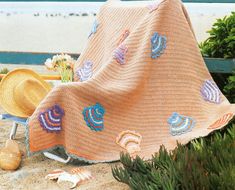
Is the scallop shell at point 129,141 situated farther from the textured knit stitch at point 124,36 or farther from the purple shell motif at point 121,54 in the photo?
the textured knit stitch at point 124,36

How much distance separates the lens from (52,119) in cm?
382

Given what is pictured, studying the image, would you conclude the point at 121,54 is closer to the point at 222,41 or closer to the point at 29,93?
the point at 29,93

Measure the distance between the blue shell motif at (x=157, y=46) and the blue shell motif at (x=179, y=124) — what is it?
0.44m

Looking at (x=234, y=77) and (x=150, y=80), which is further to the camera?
(x=234, y=77)

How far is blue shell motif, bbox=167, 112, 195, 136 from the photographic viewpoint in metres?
4.02

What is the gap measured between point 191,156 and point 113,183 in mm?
691

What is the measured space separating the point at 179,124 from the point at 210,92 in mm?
426

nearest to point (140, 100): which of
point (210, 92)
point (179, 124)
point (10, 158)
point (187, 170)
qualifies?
point (179, 124)

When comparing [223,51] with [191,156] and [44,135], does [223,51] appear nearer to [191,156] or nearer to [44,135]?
[44,135]

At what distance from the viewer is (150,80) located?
165 inches

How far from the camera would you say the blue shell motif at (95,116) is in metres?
3.93

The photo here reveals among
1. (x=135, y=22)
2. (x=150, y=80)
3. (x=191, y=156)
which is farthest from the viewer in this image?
(x=135, y=22)

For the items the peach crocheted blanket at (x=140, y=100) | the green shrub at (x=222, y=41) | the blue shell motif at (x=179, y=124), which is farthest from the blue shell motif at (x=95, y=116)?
the green shrub at (x=222, y=41)

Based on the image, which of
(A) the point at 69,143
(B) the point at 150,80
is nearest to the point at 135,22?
(B) the point at 150,80
